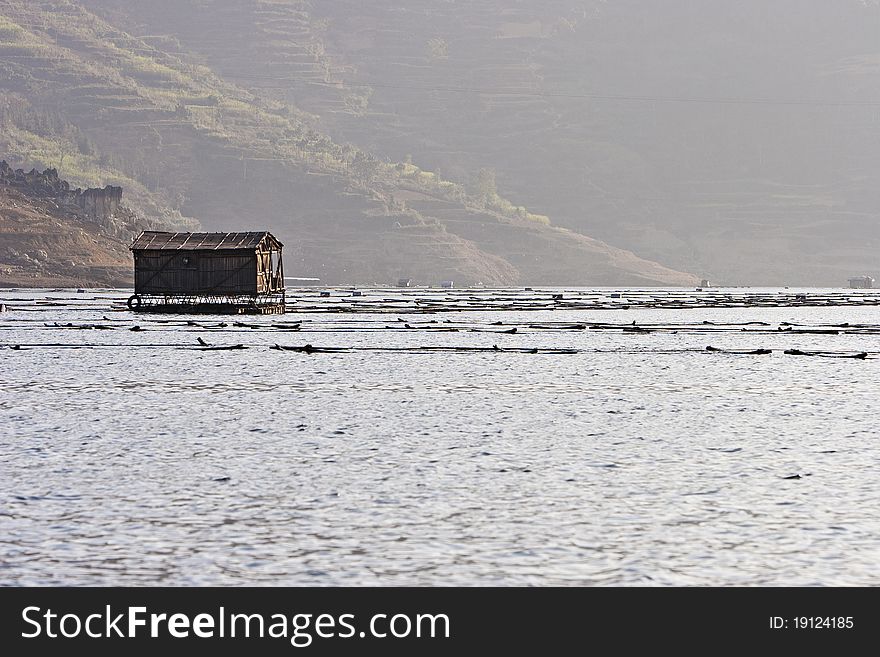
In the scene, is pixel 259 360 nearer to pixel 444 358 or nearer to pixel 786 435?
pixel 444 358

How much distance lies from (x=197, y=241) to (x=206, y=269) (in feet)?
6.26

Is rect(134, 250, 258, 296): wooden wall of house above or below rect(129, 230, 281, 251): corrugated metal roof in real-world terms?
below

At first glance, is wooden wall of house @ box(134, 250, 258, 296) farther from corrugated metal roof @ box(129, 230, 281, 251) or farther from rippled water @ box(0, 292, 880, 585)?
rippled water @ box(0, 292, 880, 585)

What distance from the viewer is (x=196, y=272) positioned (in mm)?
76188

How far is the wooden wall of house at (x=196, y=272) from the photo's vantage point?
2943 inches

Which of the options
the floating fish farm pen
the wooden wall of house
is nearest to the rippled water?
the floating fish farm pen

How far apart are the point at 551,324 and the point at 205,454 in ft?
160

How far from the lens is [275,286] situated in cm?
7881

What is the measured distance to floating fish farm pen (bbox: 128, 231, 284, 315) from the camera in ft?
245

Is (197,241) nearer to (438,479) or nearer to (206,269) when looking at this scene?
(206,269)
